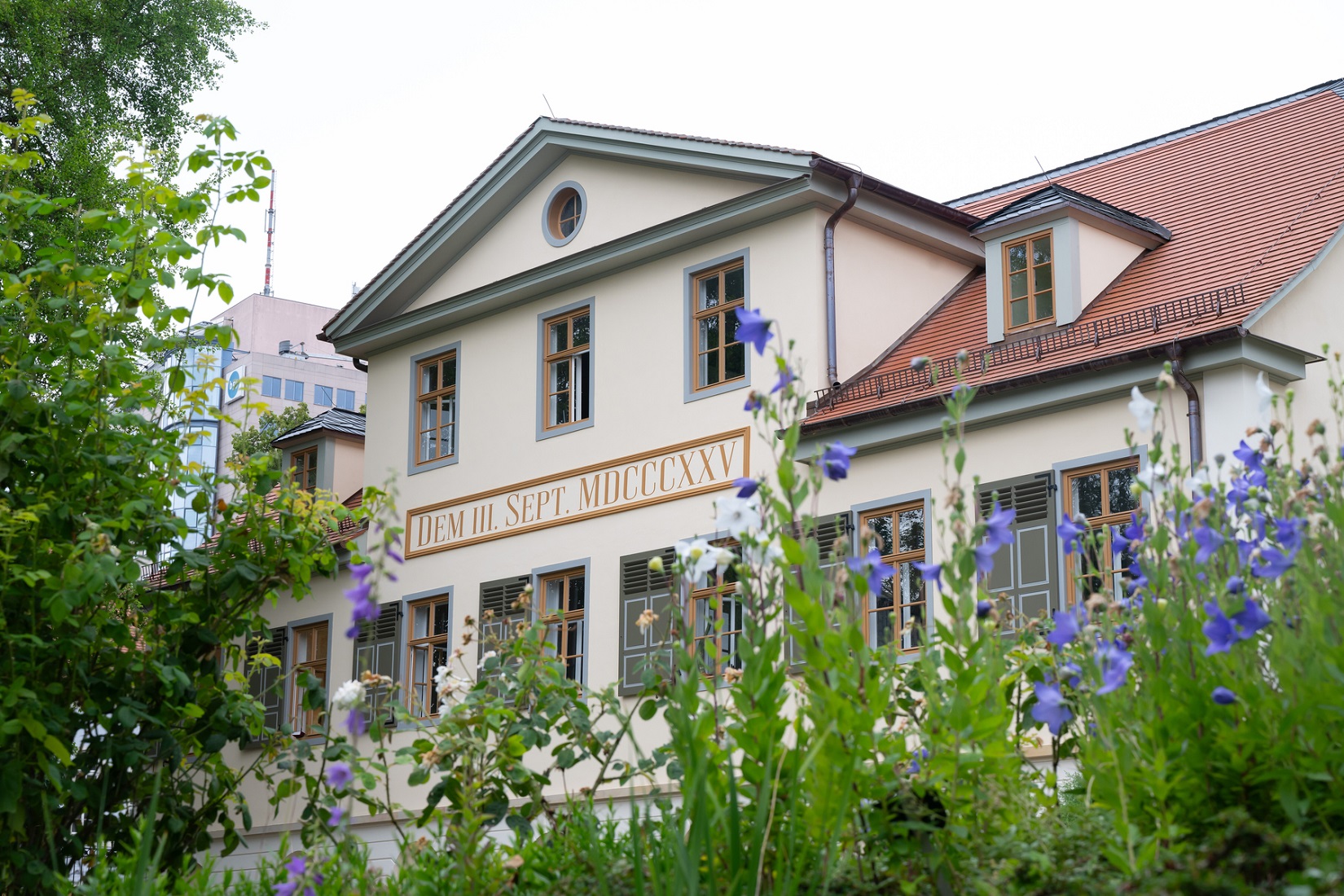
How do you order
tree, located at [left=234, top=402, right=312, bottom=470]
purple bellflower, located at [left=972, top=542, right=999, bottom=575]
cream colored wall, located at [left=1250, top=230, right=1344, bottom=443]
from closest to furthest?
purple bellflower, located at [left=972, top=542, right=999, bottom=575]
cream colored wall, located at [left=1250, top=230, right=1344, bottom=443]
tree, located at [left=234, top=402, right=312, bottom=470]

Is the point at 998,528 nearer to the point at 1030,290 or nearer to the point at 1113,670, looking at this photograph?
the point at 1113,670

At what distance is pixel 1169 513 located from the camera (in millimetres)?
4438

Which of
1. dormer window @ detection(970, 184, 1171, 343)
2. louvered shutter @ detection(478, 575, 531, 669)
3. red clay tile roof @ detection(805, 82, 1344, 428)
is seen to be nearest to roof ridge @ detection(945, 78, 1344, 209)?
red clay tile roof @ detection(805, 82, 1344, 428)

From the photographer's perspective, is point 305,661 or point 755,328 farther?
point 305,661

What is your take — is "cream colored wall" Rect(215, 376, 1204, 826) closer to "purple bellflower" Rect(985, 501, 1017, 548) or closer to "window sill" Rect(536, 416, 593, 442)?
"window sill" Rect(536, 416, 593, 442)

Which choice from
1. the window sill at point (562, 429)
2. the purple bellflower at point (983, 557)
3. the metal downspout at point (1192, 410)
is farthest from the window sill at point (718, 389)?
the purple bellflower at point (983, 557)

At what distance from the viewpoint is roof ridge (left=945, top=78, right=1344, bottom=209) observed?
17016 millimetres

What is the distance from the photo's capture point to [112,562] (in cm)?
691

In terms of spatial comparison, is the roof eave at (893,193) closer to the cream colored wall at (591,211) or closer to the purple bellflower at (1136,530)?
the cream colored wall at (591,211)

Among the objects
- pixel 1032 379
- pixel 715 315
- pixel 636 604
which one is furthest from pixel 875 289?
pixel 636 604

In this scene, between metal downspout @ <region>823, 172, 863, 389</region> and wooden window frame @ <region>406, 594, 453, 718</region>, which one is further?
wooden window frame @ <region>406, 594, 453, 718</region>

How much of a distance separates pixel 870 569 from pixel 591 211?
13.3 metres

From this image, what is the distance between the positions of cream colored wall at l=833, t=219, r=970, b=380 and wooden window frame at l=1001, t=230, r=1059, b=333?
4.47ft

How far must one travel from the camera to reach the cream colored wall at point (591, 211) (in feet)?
52.3
